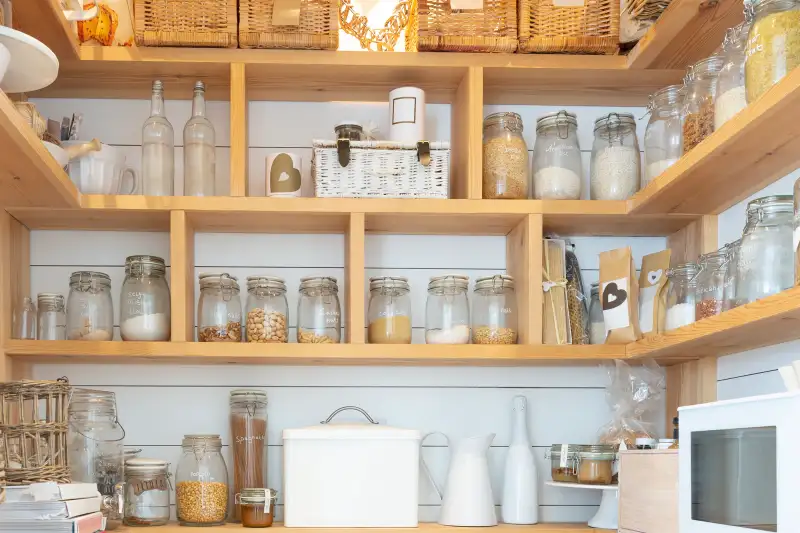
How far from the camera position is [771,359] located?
6.82 ft

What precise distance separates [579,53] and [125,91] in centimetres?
120

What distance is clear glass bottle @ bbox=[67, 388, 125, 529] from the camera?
7.50 ft

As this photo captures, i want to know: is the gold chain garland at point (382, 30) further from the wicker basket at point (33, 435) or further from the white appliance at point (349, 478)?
the wicker basket at point (33, 435)

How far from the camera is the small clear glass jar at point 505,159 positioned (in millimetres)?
2523

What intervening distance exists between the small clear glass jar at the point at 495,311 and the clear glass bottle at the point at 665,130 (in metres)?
0.47

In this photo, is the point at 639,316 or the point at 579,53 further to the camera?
the point at 579,53

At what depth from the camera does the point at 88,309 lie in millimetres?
2469

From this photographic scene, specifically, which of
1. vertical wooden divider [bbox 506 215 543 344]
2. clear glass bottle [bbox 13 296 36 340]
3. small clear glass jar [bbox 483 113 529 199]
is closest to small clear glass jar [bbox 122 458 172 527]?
clear glass bottle [bbox 13 296 36 340]

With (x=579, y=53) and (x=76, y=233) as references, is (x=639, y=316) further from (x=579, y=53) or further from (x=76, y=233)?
(x=76, y=233)

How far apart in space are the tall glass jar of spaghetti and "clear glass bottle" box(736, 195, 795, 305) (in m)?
1.29

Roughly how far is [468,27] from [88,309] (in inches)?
46.3

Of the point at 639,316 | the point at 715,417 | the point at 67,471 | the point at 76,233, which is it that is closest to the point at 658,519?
the point at 715,417

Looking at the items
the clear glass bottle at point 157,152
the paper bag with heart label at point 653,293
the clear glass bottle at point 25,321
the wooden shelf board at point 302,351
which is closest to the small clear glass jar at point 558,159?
the paper bag with heart label at point 653,293

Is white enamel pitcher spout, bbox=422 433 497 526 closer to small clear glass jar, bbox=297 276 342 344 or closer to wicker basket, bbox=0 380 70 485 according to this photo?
small clear glass jar, bbox=297 276 342 344
